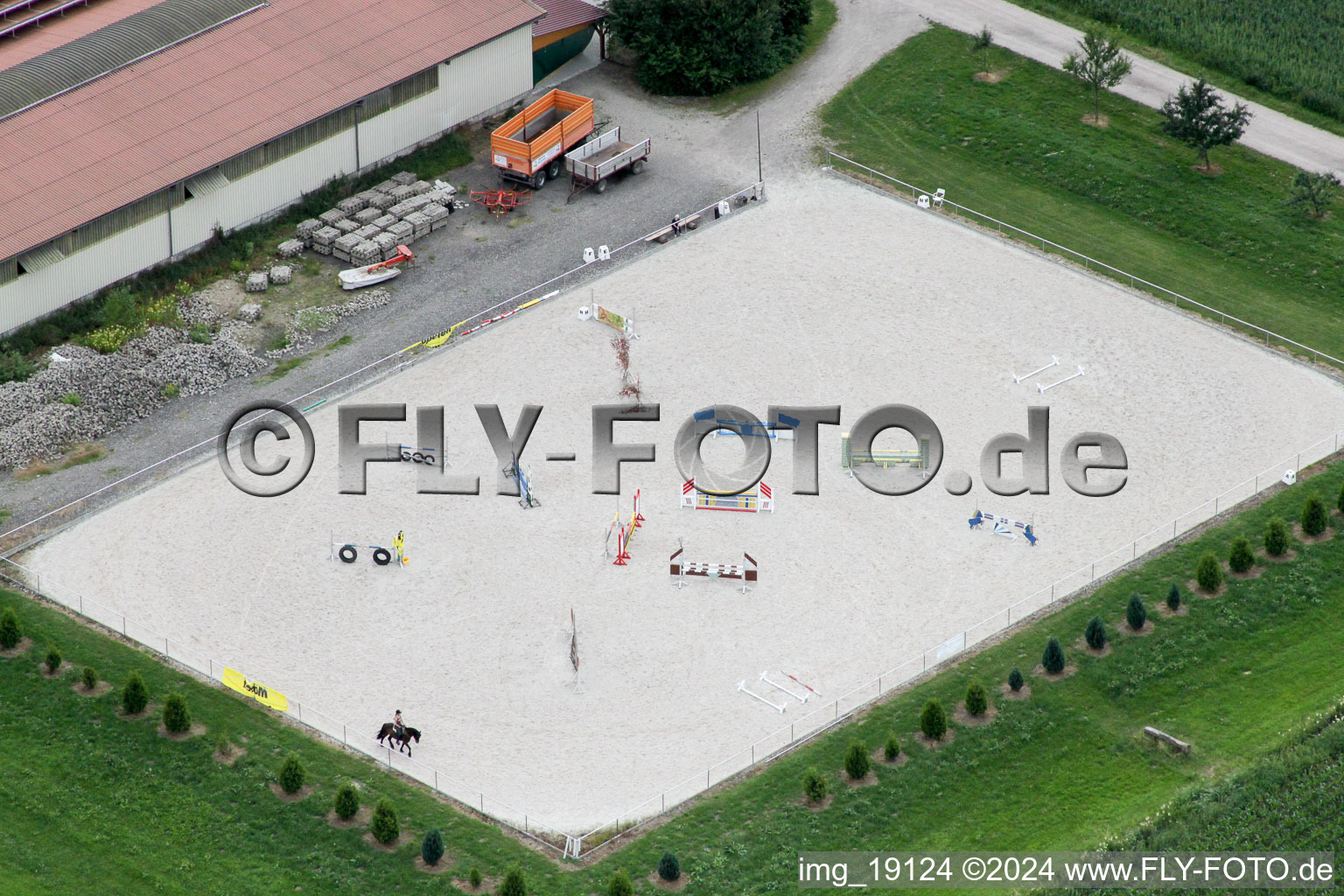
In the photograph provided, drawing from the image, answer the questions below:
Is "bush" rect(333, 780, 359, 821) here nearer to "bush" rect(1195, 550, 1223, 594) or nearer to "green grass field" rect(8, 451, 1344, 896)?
"green grass field" rect(8, 451, 1344, 896)

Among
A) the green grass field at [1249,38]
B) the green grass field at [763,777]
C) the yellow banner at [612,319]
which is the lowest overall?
the green grass field at [763,777]

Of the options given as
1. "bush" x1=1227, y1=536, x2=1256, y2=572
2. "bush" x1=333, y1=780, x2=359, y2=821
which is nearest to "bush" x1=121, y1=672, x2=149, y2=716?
"bush" x1=333, y1=780, x2=359, y2=821

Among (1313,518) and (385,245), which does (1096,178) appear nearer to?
(1313,518)

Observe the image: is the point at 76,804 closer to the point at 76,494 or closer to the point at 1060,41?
the point at 76,494

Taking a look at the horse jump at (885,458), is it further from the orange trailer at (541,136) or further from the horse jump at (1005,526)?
the orange trailer at (541,136)

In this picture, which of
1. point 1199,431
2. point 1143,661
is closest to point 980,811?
point 1143,661

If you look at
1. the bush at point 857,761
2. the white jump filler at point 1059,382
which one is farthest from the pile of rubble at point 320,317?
the bush at point 857,761

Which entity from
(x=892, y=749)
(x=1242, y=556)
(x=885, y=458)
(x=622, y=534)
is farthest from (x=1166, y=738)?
(x=622, y=534)
